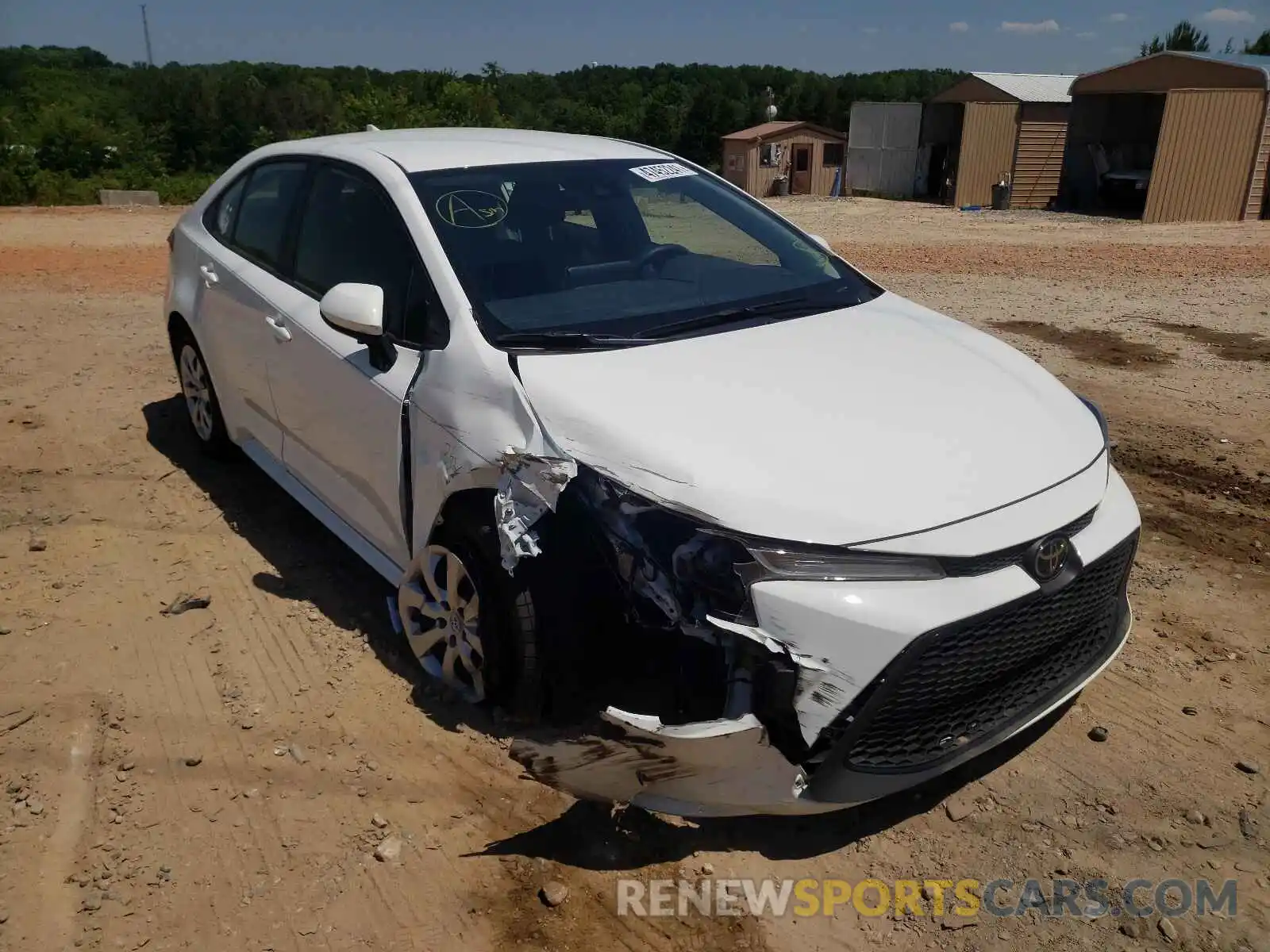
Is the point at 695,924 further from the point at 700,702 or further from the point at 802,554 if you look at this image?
the point at 802,554

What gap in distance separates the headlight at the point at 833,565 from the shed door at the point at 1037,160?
24903 millimetres

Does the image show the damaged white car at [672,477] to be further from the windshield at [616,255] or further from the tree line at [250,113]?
the tree line at [250,113]

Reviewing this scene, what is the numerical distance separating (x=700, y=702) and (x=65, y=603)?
9.51 ft

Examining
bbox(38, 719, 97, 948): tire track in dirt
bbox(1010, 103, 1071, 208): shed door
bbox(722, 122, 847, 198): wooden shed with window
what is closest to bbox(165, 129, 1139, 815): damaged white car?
bbox(38, 719, 97, 948): tire track in dirt

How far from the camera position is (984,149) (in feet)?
83.6

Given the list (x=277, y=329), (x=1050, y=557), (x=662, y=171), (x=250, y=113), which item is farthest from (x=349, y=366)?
(x=250, y=113)

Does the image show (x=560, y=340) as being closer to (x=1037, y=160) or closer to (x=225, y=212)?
(x=225, y=212)

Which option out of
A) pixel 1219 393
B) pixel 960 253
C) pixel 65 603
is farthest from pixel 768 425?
pixel 960 253

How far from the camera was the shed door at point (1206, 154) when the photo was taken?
19.3m

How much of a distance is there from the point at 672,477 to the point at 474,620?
36.5 inches

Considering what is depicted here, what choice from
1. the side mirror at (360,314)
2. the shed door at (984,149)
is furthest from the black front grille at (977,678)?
the shed door at (984,149)

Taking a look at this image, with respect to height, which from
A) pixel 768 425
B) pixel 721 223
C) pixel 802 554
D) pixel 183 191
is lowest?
pixel 183 191

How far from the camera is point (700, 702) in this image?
8.17 ft

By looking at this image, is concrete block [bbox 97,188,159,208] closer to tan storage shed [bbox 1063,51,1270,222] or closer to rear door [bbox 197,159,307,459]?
rear door [bbox 197,159,307,459]
